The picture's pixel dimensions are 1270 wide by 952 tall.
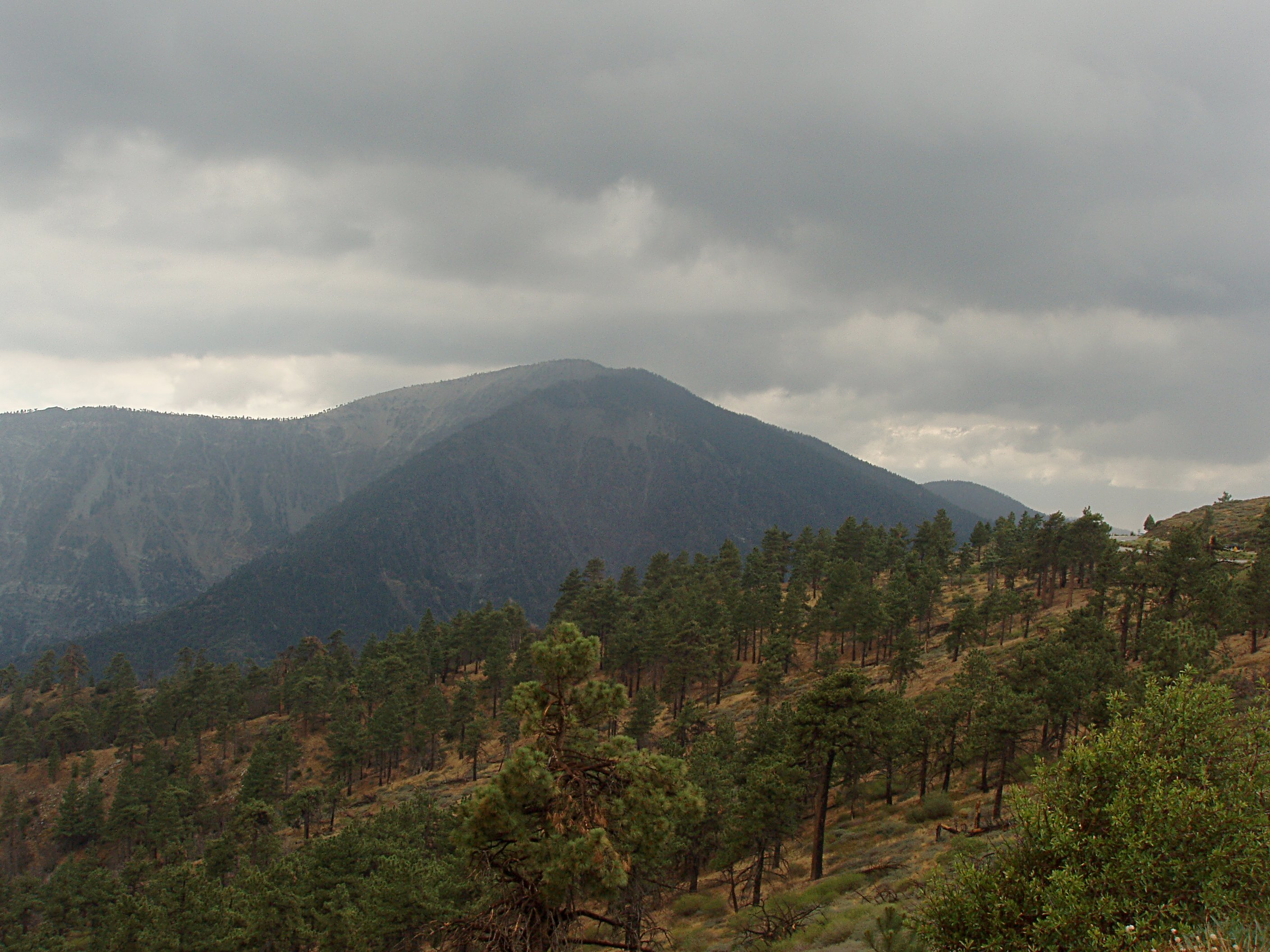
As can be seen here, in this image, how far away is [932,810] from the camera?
39844 millimetres

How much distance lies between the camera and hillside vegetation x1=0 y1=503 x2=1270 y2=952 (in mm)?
13633

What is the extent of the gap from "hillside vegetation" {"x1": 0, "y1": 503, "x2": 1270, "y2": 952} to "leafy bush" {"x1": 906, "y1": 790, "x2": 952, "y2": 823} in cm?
25

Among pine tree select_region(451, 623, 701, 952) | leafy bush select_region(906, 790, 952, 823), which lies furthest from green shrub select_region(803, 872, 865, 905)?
pine tree select_region(451, 623, 701, 952)

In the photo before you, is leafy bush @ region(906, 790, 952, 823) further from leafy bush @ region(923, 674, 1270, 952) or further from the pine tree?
the pine tree

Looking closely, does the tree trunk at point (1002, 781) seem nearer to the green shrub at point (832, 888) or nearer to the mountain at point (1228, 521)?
the green shrub at point (832, 888)

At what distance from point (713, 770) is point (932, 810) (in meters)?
13.9

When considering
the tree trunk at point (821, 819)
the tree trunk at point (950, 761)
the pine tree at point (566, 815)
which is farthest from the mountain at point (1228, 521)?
the pine tree at point (566, 815)

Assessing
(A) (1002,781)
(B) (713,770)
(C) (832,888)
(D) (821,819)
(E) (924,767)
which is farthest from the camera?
(E) (924,767)

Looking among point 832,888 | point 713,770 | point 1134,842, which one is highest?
point 1134,842

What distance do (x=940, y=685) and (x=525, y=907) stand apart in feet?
199

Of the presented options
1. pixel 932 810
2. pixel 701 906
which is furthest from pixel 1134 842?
pixel 932 810

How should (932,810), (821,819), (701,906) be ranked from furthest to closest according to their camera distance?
(932,810) < (701,906) < (821,819)

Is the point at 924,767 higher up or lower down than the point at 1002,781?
lower down

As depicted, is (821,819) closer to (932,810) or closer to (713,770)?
(713,770)
